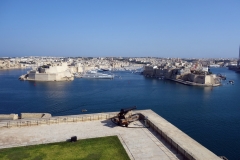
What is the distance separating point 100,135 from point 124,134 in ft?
2.12

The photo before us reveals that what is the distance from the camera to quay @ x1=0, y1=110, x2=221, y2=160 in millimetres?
4809

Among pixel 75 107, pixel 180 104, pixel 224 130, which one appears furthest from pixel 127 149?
pixel 180 104

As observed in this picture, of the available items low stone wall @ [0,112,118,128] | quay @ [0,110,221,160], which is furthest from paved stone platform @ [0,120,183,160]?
low stone wall @ [0,112,118,128]

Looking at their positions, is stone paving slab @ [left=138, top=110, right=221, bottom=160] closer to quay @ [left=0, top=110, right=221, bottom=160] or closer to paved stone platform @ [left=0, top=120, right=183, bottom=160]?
quay @ [left=0, top=110, right=221, bottom=160]

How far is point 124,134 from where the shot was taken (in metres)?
5.91

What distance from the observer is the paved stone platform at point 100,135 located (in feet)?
16.0

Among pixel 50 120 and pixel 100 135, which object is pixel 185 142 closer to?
pixel 100 135

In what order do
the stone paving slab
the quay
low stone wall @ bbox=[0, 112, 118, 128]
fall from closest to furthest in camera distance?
the stone paving slab, the quay, low stone wall @ bbox=[0, 112, 118, 128]

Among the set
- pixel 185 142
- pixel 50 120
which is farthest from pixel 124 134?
pixel 50 120

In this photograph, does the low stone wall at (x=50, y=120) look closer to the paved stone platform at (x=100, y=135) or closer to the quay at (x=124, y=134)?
the quay at (x=124, y=134)

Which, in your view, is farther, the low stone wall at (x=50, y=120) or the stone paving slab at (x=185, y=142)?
the low stone wall at (x=50, y=120)

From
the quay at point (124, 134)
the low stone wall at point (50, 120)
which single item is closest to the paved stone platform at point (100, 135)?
the quay at point (124, 134)

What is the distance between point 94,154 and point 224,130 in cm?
881

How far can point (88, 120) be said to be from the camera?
712 centimetres
